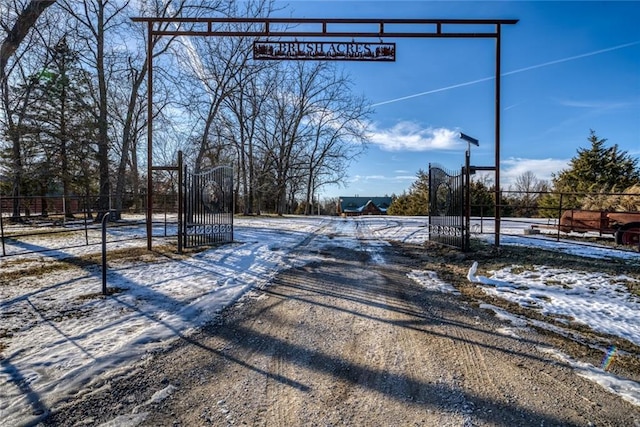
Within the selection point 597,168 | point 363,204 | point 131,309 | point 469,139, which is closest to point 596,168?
point 597,168

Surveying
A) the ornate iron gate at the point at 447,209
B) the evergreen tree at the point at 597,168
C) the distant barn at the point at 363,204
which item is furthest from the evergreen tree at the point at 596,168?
the distant barn at the point at 363,204

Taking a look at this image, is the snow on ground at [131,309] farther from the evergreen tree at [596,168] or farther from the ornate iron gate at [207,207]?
the evergreen tree at [596,168]

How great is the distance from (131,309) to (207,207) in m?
5.27

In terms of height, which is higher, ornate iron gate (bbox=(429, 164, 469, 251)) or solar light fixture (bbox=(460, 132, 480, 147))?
solar light fixture (bbox=(460, 132, 480, 147))

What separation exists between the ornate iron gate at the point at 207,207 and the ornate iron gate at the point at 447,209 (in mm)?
6251

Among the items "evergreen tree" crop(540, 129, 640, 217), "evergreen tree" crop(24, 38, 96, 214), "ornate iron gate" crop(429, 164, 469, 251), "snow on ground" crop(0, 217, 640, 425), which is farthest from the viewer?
"evergreen tree" crop(540, 129, 640, 217)

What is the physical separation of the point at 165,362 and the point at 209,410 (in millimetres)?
901

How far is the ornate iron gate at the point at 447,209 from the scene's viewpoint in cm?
836

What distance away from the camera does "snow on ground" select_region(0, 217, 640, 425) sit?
2.60 metres

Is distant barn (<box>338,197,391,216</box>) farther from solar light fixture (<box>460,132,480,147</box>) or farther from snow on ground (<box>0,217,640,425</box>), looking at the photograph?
snow on ground (<box>0,217,640,425</box>)

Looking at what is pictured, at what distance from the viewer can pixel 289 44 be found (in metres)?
8.30

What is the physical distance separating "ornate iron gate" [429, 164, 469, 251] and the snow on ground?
2.34m

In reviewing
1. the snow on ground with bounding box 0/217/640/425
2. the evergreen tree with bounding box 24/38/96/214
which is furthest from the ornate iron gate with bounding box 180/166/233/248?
the evergreen tree with bounding box 24/38/96/214

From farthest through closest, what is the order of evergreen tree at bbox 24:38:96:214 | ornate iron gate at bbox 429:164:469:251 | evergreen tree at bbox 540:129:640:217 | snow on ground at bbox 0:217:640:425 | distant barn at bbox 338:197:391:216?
distant barn at bbox 338:197:391:216 → evergreen tree at bbox 540:129:640:217 → evergreen tree at bbox 24:38:96:214 → ornate iron gate at bbox 429:164:469:251 → snow on ground at bbox 0:217:640:425
